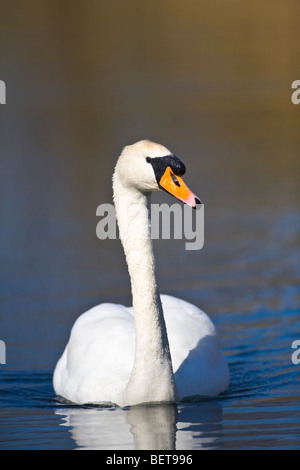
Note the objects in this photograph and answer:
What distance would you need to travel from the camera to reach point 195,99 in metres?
21.3

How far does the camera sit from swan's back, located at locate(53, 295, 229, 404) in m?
8.53

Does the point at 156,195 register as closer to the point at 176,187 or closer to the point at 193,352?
the point at 193,352

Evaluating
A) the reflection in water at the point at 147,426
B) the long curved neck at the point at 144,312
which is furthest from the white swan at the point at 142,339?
the reflection in water at the point at 147,426

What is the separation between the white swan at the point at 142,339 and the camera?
778cm

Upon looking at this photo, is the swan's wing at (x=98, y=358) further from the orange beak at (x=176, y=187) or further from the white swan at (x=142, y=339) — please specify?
the orange beak at (x=176, y=187)

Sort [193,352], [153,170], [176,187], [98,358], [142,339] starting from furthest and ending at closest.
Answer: [98,358] → [193,352] → [142,339] → [153,170] → [176,187]

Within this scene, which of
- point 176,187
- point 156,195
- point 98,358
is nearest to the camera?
point 176,187

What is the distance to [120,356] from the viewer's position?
8898 mm

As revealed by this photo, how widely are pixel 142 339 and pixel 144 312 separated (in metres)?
0.20

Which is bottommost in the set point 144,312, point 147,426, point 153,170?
point 147,426

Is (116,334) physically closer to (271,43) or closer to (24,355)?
(24,355)

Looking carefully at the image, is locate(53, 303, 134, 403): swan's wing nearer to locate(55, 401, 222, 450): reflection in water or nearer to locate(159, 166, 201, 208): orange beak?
locate(55, 401, 222, 450): reflection in water

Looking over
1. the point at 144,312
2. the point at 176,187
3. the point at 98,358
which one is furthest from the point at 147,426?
the point at 176,187
